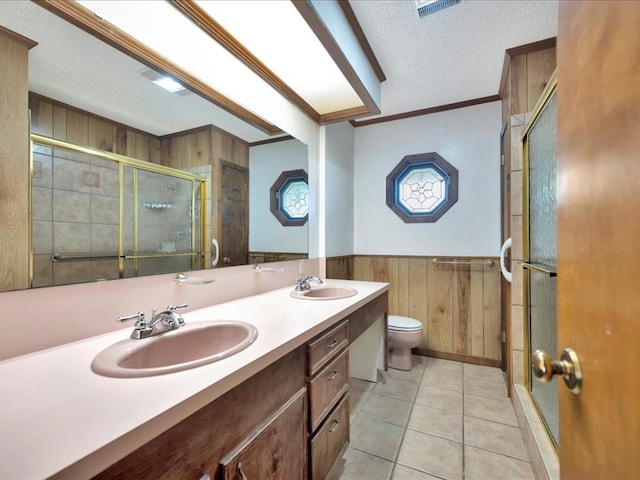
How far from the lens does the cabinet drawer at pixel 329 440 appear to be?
42.5 inches

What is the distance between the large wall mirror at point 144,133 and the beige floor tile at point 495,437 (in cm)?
161

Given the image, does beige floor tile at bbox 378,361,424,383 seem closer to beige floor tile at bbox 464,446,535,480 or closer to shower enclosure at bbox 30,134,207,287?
beige floor tile at bbox 464,446,535,480

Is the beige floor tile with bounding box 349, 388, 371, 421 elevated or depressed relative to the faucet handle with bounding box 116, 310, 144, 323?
depressed

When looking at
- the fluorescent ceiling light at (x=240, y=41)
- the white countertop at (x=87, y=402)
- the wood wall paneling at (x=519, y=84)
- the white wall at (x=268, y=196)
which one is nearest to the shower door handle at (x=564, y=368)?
the white countertop at (x=87, y=402)

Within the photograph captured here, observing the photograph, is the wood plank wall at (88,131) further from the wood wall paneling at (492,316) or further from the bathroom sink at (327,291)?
the wood wall paneling at (492,316)

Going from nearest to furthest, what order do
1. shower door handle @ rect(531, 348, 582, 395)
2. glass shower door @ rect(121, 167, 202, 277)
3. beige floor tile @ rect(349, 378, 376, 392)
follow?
shower door handle @ rect(531, 348, 582, 395) < glass shower door @ rect(121, 167, 202, 277) < beige floor tile @ rect(349, 378, 376, 392)

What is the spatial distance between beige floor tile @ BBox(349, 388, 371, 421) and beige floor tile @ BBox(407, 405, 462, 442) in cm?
34

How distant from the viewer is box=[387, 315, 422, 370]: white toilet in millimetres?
2301

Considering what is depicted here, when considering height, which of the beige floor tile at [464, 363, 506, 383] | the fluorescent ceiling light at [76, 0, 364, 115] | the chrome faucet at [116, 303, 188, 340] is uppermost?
the fluorescent ceiling light at [76, 0, 364, 115]

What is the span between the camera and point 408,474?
4.44ft

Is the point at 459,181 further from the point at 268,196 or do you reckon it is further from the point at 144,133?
the point at 144,133

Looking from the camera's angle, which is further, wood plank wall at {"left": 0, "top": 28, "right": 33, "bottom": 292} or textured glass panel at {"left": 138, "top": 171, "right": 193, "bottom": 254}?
textured glass panel at {"left": 138, "top": 171, "right": 193, "bottom": 254}

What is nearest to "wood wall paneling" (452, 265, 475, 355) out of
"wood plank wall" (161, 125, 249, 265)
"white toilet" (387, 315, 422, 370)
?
"white toilet" (387, 315, 422, 370)

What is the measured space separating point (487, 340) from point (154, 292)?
2.63m
